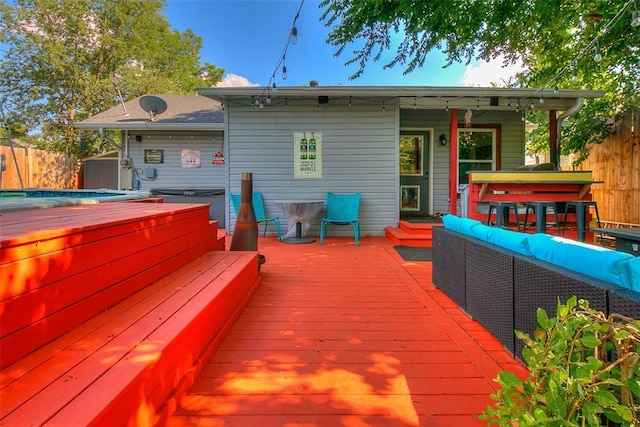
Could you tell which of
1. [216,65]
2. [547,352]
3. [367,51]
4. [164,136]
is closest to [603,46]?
[367,51]

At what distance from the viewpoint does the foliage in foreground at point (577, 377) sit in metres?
0.66

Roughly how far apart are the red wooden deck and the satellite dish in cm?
595

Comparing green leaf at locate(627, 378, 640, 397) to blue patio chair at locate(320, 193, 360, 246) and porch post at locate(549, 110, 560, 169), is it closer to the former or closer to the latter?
blue patio chair at locate(320, 193, 360, 246)

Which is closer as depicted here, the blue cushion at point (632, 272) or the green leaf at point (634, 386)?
the green leaf at point (634, 386)

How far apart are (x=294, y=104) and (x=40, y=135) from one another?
14546 mm

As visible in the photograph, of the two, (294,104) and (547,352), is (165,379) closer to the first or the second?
(547,352)

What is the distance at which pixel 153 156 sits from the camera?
7.48m

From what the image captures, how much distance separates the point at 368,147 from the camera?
232 inches

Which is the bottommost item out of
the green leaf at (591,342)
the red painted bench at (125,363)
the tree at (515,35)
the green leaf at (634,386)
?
the red painted bench at (125,363)

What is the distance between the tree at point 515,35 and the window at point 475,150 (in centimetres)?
146

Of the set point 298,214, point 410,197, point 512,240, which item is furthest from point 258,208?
point 512,240

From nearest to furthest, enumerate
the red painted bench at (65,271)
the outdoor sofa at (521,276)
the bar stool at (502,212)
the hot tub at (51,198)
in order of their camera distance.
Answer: the red painted bench at (65,271) → the outdoor sofa at (521,276) → the hot tub at (51,198) → the bar stool at (502,212)

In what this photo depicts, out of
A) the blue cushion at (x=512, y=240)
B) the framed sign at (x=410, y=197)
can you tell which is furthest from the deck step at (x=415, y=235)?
the blue cushion at (x=512, y=240)

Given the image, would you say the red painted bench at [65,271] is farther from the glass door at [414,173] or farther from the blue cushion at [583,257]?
the glass door at [414,173]
